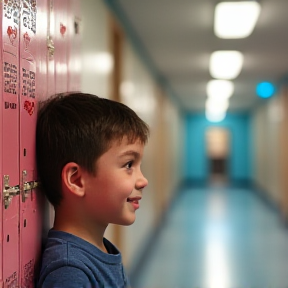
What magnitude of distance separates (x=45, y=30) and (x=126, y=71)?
3.70 meters

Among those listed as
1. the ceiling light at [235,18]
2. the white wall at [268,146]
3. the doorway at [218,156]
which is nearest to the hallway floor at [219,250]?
the white wall at [268,146]

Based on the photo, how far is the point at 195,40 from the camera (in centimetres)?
575

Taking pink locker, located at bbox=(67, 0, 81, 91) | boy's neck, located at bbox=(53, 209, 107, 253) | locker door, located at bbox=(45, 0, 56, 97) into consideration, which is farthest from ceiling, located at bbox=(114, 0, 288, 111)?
boy's neck, located at bbox=(53, 209, 107, 253)

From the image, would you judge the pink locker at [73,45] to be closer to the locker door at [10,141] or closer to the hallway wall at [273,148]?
the locker door at [10,141]

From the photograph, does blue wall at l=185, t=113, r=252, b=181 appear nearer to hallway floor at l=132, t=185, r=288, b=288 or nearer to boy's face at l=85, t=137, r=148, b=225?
hallway floor at l=132, t=185, r=288, b=288

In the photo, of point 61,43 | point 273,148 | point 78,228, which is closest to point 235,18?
point 61,43

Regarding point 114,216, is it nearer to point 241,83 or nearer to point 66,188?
point 66,188

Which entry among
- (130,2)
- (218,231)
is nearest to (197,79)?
(218,231)

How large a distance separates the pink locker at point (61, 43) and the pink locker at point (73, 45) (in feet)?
0.14

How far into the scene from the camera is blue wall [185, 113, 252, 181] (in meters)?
18.3

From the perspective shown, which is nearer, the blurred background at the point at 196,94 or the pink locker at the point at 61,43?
the pink locker at the point at 61,43

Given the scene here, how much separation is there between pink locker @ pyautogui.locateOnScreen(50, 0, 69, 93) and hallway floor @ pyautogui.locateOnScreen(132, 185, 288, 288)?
3.49 meters

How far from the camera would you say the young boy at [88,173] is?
1.24 meters

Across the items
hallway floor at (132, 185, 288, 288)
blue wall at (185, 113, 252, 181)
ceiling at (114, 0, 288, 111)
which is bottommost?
hallway floor at (132, 185, 288, 288)
